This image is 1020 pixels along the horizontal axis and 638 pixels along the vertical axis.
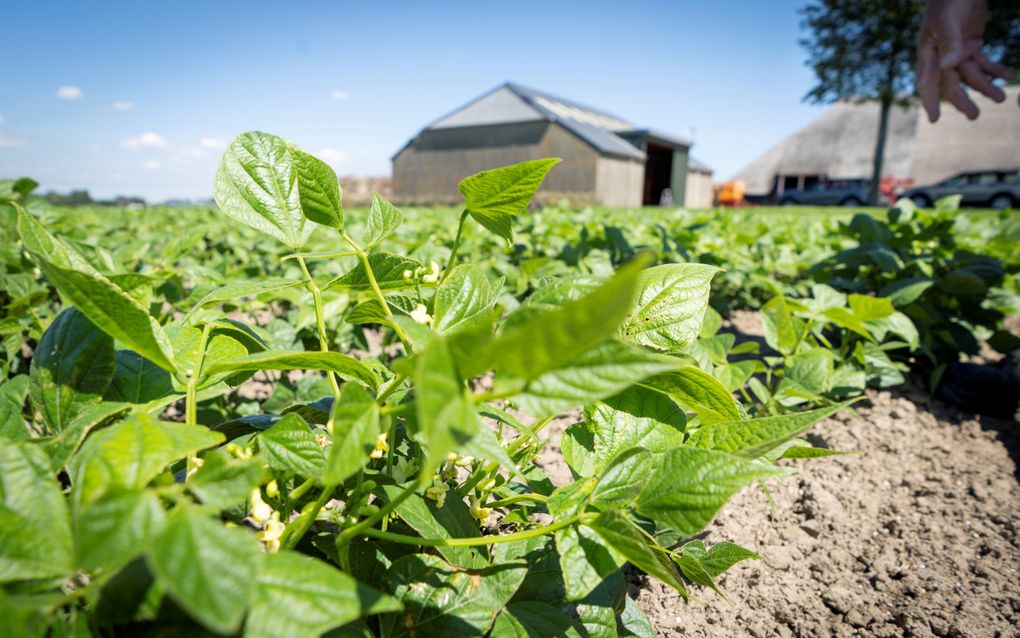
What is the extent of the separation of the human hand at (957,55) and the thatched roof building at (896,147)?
35.6 meters

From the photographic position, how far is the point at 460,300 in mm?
717

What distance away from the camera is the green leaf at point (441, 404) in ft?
1.38

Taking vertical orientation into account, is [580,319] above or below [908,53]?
below

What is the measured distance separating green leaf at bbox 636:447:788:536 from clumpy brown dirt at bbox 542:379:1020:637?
2.49ft

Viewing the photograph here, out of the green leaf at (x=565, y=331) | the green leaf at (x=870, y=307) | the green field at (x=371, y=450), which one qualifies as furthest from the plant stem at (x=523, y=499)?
the green leaf at (x=870, y=307)

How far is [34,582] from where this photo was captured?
19.8 inches

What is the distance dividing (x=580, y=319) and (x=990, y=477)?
248 centimetres

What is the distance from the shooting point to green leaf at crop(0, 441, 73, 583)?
49 centimetres

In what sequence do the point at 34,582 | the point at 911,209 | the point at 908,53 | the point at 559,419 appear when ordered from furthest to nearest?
the point at 908,53, the point at 911,209, the point at 559,419, the point at 34,582

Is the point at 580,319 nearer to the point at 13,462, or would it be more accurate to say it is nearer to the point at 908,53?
the point at 13,462

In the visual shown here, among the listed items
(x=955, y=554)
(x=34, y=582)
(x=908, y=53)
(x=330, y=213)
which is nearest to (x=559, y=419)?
(x=955, y=554)

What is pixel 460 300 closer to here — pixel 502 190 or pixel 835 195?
pixel 502 190

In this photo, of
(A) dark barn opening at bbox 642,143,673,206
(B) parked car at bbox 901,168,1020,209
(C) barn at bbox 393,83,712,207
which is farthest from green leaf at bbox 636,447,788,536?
(A) dark barn opening at bbox 642,143,673,206

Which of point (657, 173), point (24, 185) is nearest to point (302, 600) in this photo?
point (24, 185)
